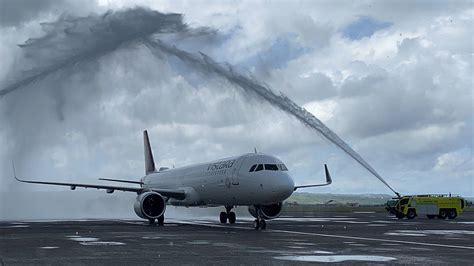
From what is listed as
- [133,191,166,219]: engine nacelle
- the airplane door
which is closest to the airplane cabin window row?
the airplane door

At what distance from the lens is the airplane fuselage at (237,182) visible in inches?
1268

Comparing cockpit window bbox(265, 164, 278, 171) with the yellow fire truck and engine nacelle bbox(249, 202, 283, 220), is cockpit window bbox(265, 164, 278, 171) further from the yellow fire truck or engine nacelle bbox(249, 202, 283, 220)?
the yellow fire truck

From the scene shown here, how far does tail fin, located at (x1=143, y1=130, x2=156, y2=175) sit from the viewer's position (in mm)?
62812

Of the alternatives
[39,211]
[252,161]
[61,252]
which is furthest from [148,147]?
[61,252]

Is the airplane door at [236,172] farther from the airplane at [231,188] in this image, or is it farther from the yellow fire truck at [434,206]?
the yellow fire truck at [434,206]

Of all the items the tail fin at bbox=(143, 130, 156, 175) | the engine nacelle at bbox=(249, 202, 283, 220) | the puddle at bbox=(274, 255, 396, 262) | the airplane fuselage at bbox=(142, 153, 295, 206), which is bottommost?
the puddle at bbox=(274, 255, 396, 262)

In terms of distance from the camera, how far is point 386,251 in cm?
1856

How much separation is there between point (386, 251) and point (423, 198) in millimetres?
36404

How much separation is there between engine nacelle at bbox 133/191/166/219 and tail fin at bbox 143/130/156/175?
22.7m

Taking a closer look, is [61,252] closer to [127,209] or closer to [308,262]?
[308,262]

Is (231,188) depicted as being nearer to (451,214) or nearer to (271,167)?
(271,167)

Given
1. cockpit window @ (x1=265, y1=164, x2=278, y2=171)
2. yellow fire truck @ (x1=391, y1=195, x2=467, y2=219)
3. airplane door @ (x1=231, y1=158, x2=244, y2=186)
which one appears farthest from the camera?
yellow fire truck @ (x1=391, y1=195, x2=467, y2=219)

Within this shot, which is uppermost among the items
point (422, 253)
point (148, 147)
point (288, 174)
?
point (148, 147)

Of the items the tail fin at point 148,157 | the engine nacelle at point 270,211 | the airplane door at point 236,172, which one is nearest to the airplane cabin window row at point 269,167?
the airplane door at point 236,172
